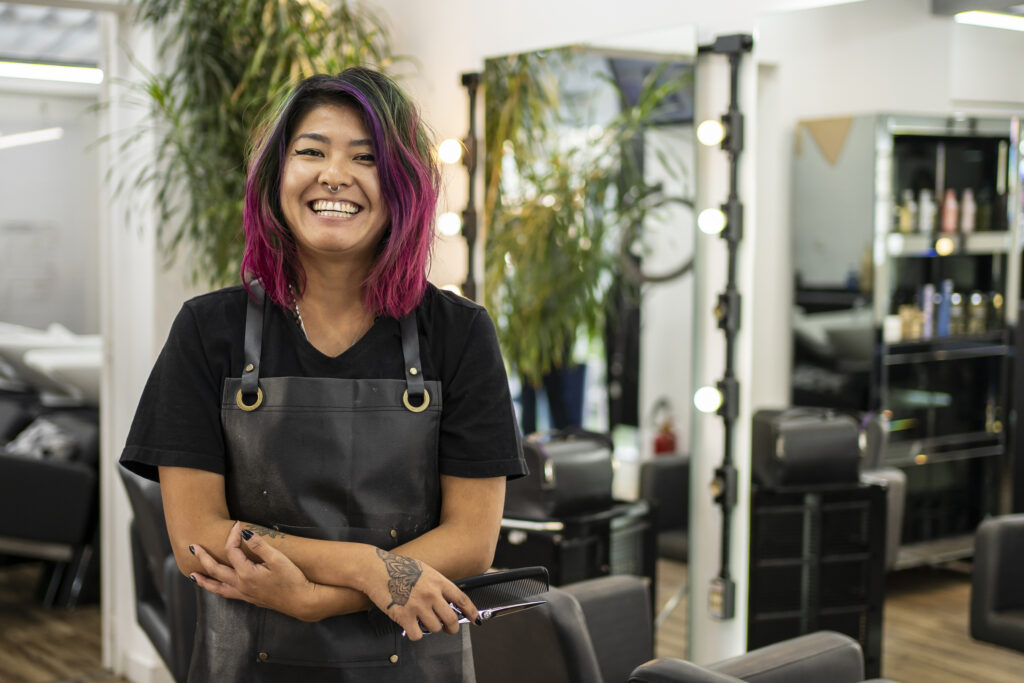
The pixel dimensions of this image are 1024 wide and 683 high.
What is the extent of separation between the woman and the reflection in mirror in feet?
5.28

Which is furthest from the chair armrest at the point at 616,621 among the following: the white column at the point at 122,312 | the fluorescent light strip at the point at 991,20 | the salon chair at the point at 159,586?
Answer: the white column at the point at 122,312

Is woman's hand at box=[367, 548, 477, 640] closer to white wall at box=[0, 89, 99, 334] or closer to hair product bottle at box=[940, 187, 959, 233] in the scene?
hair product bottle at box=[940, 187, 959, 233]

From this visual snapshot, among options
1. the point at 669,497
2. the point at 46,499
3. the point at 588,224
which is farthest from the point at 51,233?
the point at 669,497

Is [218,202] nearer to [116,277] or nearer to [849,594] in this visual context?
[116,277]

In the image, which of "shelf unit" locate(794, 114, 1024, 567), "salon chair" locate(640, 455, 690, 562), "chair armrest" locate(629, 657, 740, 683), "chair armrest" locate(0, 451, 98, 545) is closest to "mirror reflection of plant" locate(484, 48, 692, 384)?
"salon chair" locate(640, 455, 690, 562)

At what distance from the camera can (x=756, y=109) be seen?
270 cm

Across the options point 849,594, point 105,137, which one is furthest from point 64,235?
point 849,594

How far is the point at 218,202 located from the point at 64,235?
1270mm

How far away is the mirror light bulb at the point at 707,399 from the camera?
2826mm

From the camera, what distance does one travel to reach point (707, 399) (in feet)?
9.36

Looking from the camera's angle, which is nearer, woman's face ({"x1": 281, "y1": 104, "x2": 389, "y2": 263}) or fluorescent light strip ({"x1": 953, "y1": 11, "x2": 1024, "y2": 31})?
woman's face ({"x1": 281, "y1": 104, "x2": 389, "y2": 263})

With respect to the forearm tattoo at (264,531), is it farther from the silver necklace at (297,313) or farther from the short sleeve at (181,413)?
the silver necklace at (297,313)

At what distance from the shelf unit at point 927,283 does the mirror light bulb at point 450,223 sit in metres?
1.25

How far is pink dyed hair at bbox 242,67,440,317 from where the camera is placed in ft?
4.53
